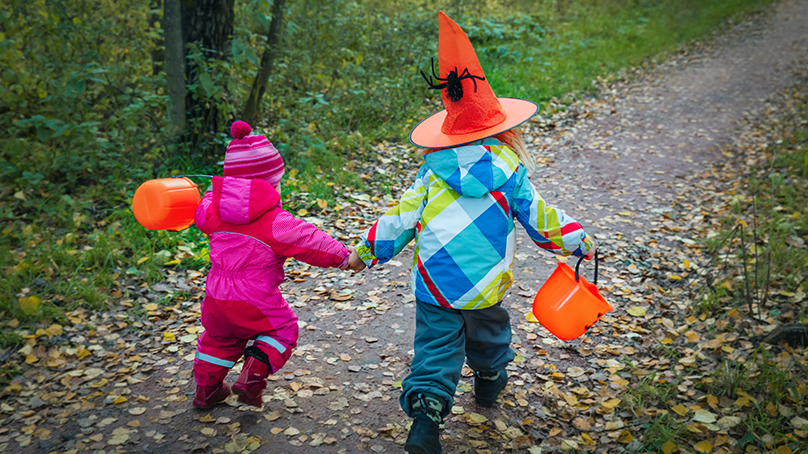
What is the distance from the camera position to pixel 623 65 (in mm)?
11180

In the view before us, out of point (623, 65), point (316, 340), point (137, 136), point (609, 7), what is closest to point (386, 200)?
point (316, 340)

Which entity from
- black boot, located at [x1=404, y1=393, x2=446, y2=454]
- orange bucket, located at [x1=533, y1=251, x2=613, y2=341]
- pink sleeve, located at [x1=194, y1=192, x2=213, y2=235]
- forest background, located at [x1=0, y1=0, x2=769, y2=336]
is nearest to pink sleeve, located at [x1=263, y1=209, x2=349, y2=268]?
pink sleeve, located at [x1=194, y1=192, x2=213, y2=235]

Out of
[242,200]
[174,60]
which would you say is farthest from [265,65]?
[242,200]

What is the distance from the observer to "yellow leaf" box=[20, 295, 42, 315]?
11.9ft

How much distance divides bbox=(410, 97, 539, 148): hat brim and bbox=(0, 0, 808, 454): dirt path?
63.5 inches

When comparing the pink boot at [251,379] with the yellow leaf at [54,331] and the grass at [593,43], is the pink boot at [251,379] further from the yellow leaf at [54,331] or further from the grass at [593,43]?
the grass at [593,43]

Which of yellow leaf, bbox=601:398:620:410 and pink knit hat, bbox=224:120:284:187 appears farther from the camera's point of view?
yellow leaf, bbox=601:398:620:410

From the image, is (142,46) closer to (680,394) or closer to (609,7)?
(680,394)

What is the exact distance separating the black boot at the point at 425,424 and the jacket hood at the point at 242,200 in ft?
4.02

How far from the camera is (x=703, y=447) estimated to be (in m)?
2.58

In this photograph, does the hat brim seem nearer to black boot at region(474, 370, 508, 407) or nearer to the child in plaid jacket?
the child in plaid jacket

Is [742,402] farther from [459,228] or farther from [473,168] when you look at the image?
[473,168]

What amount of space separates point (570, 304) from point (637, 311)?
1814 mm

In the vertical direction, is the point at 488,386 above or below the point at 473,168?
below
